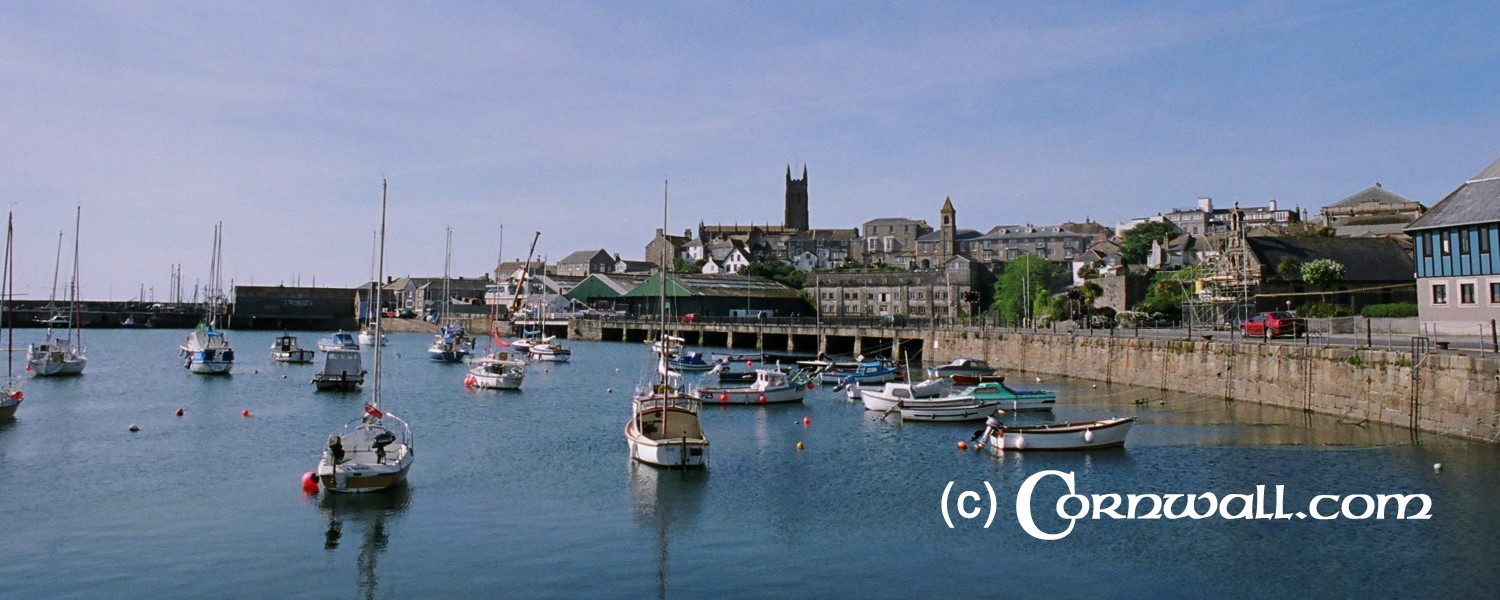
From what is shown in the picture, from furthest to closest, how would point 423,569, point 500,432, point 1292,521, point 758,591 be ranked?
point 500,432, point 1292,521, point 423,569, point 758,591

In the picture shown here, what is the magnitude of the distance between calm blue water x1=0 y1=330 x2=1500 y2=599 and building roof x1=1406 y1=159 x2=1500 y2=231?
42.7ft

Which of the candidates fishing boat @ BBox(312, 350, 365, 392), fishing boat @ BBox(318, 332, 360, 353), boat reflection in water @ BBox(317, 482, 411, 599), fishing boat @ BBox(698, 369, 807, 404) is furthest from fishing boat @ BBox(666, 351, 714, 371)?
boat reflection in water @ BBox(317, 482, 411, 599)

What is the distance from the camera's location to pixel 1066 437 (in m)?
35.8

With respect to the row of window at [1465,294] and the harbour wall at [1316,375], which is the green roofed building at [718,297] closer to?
the harbour wall at [1316,375]

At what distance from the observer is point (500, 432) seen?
42562 millimetres

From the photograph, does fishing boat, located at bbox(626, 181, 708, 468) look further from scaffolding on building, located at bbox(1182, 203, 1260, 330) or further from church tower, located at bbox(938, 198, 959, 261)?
church tower, located at bbox(938, 198, 959, 261)

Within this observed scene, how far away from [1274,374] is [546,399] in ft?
117

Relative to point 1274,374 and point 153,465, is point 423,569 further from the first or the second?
point 1274,374

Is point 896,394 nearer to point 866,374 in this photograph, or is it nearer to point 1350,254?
point 866,374

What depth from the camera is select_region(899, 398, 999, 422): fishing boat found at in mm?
44750

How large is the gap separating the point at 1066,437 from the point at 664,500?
15.0 m

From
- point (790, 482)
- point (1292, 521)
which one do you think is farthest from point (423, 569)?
point (1292, 521)

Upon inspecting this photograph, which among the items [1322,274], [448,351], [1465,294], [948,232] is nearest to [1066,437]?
[1465,294]

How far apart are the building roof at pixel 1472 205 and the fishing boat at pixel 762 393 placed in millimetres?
29372
